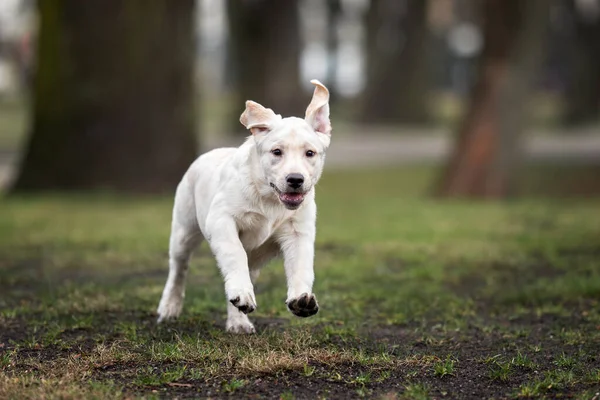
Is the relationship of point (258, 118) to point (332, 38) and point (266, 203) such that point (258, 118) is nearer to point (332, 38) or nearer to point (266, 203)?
point (266, 203)

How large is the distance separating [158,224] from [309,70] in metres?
52.8

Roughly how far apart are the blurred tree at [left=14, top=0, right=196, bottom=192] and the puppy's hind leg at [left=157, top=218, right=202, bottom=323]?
8.79 meters

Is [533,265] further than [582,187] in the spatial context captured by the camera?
No

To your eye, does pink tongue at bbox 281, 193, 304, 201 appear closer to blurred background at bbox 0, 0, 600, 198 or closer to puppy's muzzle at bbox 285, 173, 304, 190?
puppy's muzzle at bbox 285, 173, 304, 190

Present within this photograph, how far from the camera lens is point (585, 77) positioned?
106 ft

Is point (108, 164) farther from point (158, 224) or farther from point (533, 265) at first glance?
point (533, 265)

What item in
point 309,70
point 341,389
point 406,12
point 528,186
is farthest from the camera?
point 309,70

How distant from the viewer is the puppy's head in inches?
233

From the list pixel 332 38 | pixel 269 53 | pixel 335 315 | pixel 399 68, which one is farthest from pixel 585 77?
pixel 335 315

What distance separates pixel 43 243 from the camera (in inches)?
452

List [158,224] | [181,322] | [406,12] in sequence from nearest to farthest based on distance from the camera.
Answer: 1. [181,322]
2. [158,224]
3. [406,12]

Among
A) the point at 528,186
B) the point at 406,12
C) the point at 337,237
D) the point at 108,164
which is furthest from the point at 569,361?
the point at 406,12

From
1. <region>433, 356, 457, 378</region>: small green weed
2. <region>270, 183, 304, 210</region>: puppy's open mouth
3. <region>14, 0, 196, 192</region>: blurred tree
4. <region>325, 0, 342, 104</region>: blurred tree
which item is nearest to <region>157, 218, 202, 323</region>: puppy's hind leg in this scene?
<region>270, 183, 304, 210</region>: puppy's open mouth

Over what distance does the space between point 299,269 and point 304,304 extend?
312 mm
